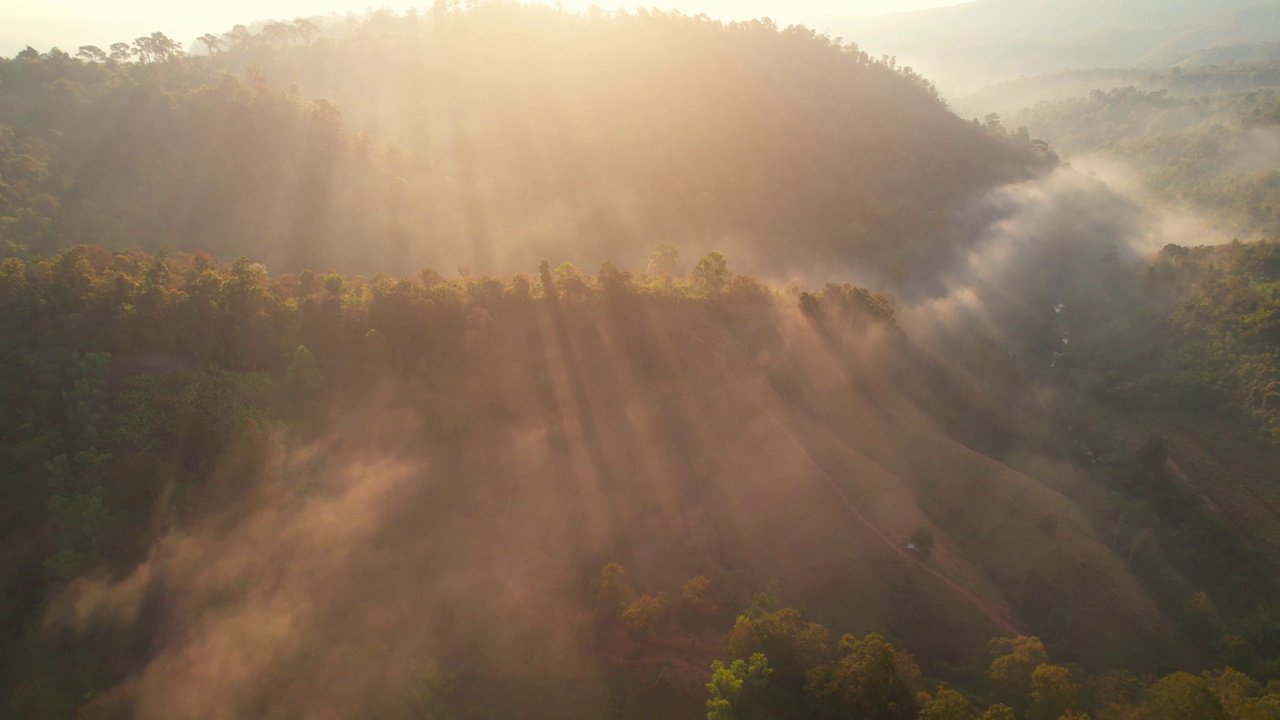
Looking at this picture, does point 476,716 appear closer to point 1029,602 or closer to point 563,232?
point 1029,602

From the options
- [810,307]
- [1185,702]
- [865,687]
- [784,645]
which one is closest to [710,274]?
[810,307]

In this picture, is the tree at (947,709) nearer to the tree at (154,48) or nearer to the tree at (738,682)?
the tree at (738,682)

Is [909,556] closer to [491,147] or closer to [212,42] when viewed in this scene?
[491,147]

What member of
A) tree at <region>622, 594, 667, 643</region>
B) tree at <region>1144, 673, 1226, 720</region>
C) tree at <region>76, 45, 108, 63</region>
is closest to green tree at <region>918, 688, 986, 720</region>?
tree at <region>1144, 673, 1226, 720</region>

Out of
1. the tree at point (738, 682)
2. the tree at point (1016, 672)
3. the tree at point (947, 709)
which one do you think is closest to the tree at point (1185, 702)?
the tree at point (1016, 672)

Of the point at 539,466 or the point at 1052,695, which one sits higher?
the point at 539,466

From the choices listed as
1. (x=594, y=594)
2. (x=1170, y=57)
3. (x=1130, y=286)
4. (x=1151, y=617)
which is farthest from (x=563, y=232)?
(x=1170, y=57)
